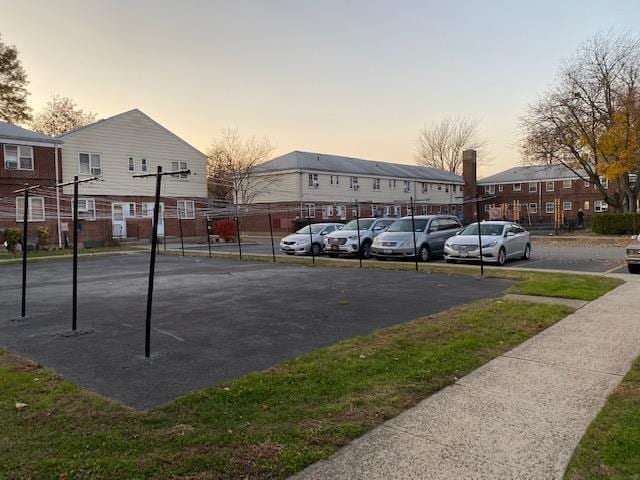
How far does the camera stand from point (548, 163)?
35781 mm

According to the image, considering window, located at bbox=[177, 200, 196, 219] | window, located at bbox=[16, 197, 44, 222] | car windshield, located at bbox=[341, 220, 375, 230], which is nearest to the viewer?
car windshield, located at bbox=[341, 220, 375, 230]

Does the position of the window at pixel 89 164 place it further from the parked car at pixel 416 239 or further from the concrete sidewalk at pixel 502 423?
the concrete sidewalk at pixel 502 423

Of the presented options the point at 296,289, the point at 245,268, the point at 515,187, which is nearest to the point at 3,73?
the point at 245,268

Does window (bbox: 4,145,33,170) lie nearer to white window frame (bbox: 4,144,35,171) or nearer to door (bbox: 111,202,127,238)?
white window frame (bbox: 4,144,35,171)

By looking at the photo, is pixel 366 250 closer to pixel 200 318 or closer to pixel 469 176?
pixel 200 318

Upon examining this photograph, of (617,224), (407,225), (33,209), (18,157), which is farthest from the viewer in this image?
(617,224)

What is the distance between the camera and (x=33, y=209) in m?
29.7

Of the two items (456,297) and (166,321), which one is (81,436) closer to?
(166,321)

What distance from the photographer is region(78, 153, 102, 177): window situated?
32.4 metres

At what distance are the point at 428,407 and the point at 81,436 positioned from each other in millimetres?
2796

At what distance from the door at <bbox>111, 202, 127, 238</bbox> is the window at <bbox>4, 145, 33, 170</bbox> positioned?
5.78m

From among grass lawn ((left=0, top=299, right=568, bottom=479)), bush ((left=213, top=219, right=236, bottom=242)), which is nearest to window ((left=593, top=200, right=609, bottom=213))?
bush ((left=213, top=219, right=236, bottom=242))

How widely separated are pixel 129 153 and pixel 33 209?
7701mm

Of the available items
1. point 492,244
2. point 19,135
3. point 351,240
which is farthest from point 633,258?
point 19,135
